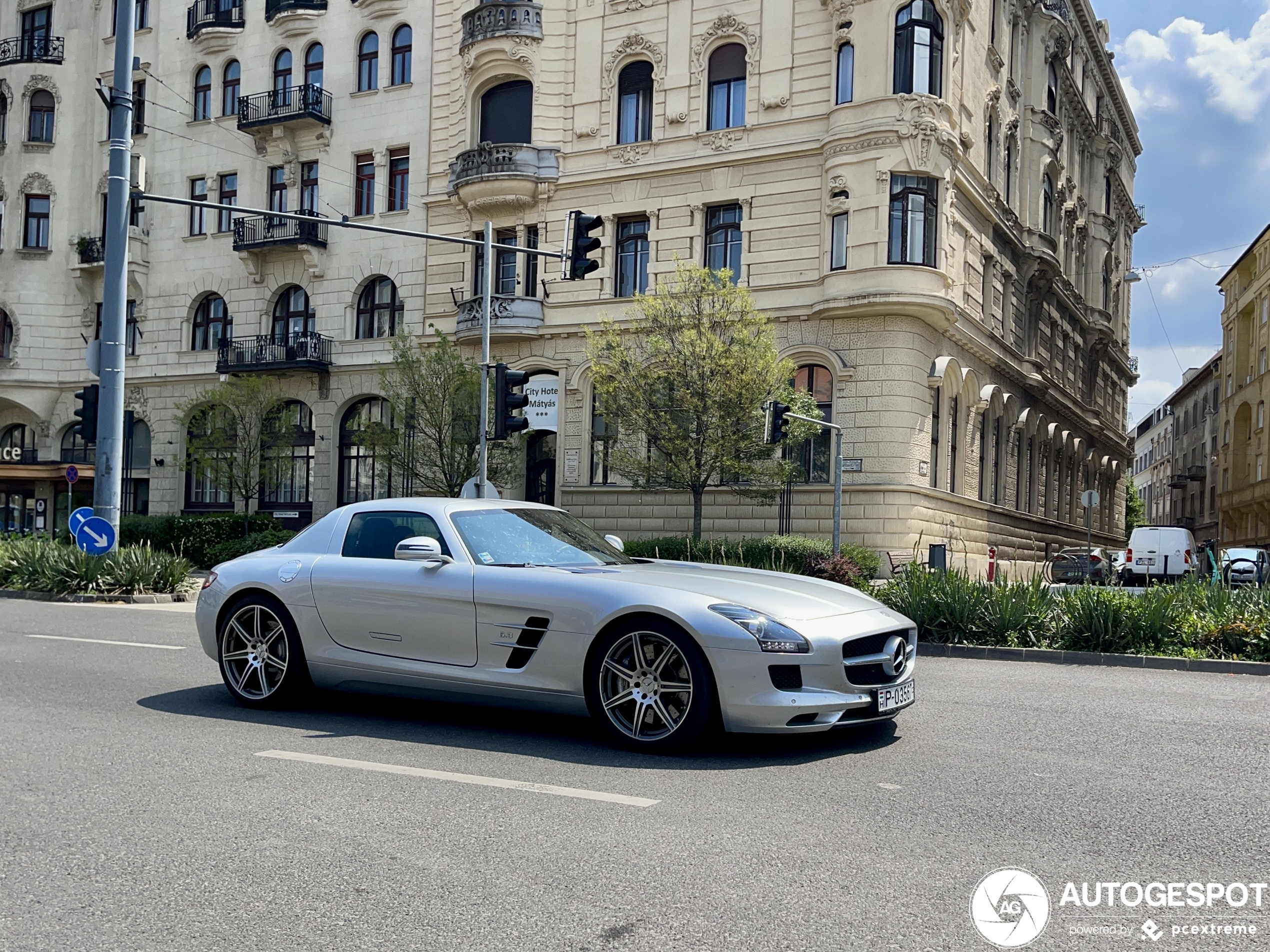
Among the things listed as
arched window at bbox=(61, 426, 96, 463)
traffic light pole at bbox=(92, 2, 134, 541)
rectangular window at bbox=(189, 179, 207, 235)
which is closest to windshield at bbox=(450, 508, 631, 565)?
traffic light pole at bbox=(92, 2, 134, 541)

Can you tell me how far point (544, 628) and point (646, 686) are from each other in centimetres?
70

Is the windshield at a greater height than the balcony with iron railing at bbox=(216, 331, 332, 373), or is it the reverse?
the balcony with iron railing at bbox=(216, 331, 332, 373)

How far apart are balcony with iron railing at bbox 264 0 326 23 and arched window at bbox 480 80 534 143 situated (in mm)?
7387

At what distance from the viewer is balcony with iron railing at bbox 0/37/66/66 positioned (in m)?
43.6

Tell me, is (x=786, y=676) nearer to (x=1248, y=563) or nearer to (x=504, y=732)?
(x=504, y=732)

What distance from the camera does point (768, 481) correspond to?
94.7ft

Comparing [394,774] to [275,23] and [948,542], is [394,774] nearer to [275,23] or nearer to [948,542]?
[948,542]

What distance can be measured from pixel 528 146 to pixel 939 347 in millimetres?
13039

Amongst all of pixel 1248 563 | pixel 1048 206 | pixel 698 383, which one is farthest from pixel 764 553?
pixel 1048 206

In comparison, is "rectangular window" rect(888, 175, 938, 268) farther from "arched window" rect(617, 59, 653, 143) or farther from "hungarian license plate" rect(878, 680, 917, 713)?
"hungarian license plate" rect(878, 680, 917, 713)

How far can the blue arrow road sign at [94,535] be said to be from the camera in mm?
18719

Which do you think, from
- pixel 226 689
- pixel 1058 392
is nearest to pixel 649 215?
pixel 1058 392

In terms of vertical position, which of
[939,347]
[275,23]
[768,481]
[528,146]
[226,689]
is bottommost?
[226,689]

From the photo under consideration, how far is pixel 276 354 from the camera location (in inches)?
1501
